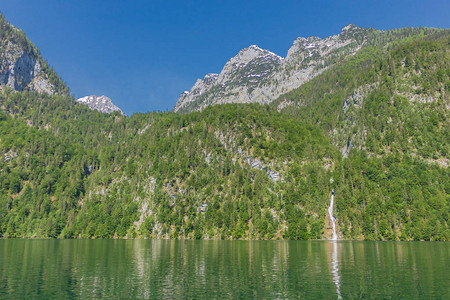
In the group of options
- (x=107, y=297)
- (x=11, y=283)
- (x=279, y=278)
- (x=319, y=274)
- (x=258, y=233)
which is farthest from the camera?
(x=258, y=233)

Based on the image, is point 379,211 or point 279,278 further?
point 379,211

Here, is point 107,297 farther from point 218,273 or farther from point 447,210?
point 447,210

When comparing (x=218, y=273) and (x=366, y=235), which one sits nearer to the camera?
(x=218, y=273)

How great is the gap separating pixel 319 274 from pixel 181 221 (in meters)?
149

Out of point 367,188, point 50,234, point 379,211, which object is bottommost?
point 50,234

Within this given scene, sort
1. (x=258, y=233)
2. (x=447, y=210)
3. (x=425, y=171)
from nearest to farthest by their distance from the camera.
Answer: (x=447, y=210), (x=258, y=233), (x=425, y=171)

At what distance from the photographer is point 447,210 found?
164 meters

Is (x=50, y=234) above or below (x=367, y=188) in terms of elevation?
below

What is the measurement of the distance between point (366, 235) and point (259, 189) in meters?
66.8

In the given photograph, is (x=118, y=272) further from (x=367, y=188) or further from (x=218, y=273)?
(x=367, y=188)

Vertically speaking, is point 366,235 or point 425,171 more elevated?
point 425,171

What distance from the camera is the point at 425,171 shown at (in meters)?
188

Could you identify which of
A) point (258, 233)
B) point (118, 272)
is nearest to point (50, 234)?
point (258, 233)

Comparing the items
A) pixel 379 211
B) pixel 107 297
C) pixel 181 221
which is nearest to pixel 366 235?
pixel 379 211
